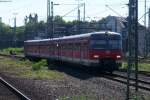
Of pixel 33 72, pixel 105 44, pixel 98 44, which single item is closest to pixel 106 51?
pixel 105 44

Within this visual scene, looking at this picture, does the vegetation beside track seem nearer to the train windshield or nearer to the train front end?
the train front end


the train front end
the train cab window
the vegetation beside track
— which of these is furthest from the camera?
the train cab window

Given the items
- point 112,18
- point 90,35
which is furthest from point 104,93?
point 112,18

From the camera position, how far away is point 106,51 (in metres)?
31.3

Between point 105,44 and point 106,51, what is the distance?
0.46 meters

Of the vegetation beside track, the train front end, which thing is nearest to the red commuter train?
the train front end

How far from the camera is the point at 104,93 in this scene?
19.0 meters

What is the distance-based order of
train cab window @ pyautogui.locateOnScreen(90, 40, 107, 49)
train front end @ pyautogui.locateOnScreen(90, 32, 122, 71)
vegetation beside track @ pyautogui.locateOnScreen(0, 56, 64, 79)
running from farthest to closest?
train cab window @ pyautogui.locateOnScreen(90, 40, 107, 49), train front end @ pyautogui.locateOnScreen(90, 32, 122, 71), vegetation beside track @ pyautogui.locateOnScreen(0, 56, 64, 79)

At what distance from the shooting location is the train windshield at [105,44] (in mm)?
30984

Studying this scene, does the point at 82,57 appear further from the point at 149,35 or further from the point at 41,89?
the point at 149,35

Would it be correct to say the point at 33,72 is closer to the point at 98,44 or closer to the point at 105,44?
the point at 98,44

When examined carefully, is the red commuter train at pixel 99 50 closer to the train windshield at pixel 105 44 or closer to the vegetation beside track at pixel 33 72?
the train windshield at pixel 105 44

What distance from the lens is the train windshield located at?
102 feet

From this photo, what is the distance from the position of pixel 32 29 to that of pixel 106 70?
363 ft
